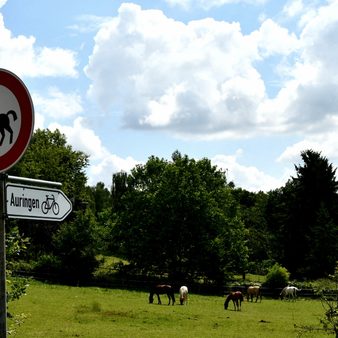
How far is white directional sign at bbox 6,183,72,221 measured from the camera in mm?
3832

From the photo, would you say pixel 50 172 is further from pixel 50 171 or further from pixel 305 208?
pixel 305 208

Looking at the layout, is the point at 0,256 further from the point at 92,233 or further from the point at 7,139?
the point at 92,233

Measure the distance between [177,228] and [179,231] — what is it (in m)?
0.32

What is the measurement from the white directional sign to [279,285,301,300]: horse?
41987 millimetres

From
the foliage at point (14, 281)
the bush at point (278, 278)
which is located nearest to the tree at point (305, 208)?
the bush at point (278, 278)

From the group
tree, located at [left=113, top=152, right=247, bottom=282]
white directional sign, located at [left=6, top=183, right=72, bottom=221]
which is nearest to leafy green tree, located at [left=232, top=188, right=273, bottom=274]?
tree, located at [left=113, top=152, right=247, bottom=282]

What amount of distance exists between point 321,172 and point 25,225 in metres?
31.7

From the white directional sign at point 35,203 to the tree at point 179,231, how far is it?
4285 centimetres

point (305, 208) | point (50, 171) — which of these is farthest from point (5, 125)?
point (305, 208)

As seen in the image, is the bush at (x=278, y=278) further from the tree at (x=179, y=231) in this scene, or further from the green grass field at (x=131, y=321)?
the green grass field at (x=131, y=321)

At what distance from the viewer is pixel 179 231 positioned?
4794cm

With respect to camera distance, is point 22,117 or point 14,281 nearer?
point 22,117

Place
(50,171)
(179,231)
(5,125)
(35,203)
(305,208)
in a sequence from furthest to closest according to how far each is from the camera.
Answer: (305,208) → (50,171) → (179,231) → (35,203) → (5,125)

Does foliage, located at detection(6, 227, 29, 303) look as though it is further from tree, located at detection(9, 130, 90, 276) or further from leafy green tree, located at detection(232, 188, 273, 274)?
leafy green tree, located at detection(232, 188, 273, 274)
